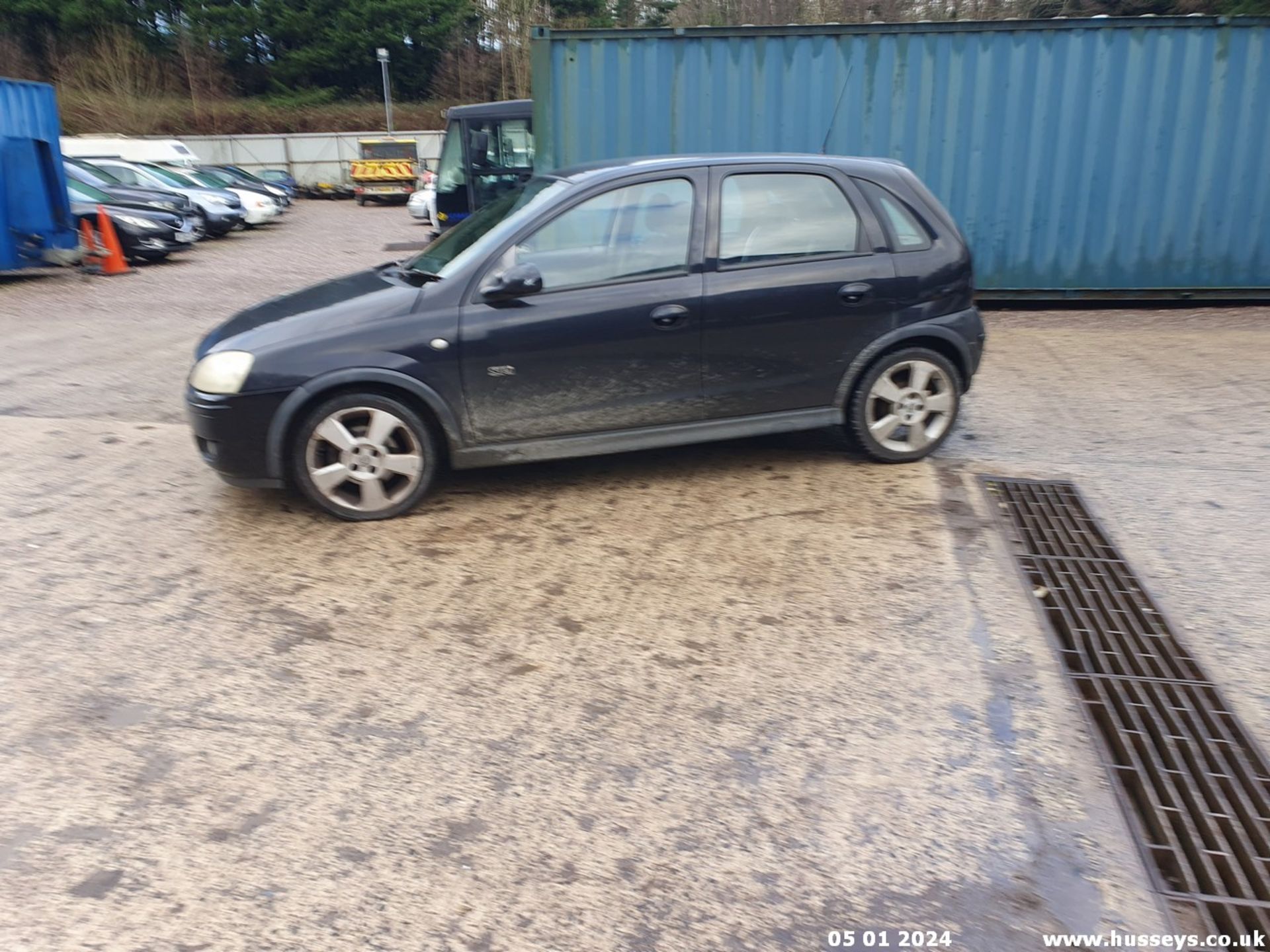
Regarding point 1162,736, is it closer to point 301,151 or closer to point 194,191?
point 194,191

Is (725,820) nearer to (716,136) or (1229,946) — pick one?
(1229,946)

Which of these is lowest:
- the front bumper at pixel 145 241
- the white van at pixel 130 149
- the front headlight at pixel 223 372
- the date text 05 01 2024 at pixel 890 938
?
the date text 05 01 2024 at pixel 890 938

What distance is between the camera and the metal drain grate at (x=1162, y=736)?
2629 mm

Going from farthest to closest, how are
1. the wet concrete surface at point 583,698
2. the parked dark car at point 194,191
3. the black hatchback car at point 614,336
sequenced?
the parked dark car at point 194,191, the black hatchback car at point 614,336, the wet concrete surface at point 583,698

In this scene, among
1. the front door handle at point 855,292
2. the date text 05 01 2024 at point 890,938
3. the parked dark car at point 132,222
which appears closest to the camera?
the date text 05 01 2024 at point 890,938

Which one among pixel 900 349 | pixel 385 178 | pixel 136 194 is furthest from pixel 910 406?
pixel 385 178

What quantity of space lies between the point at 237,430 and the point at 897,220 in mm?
3673

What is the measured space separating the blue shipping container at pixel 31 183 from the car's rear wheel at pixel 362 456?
36.6 ft

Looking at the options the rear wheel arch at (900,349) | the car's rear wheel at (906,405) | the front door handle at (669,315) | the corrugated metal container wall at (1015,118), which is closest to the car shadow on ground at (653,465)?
the car's rear wheel at (906,405)

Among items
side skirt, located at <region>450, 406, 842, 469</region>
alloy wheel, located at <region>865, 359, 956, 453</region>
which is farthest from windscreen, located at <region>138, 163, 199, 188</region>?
alloy wheel, located at <region>865, 359, 956, 453</region>

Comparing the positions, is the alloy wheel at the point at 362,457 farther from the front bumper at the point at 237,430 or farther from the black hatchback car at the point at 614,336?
the front bumper at the point at 237,430

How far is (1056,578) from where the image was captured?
4387 millimetres

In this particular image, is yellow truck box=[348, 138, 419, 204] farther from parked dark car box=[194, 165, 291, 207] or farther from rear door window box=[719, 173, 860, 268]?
rear door window box=[719, 173, 860, 268]

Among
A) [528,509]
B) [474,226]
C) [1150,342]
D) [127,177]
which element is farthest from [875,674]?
[127,177]
